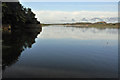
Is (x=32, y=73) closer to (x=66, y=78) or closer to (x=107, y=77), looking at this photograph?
(x=66, y=78)

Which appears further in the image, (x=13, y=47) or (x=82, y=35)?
(x=82, y=35)

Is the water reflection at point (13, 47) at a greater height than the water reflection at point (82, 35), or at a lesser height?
lesser

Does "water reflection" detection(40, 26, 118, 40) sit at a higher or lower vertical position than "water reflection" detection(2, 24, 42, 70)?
higher

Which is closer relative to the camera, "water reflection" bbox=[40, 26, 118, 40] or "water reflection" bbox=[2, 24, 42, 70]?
"water reflection" bbox=[2, 24, 42, 70]

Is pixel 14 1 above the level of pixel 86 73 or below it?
above

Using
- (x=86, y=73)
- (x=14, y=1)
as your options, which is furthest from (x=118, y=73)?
(x=14, y=1)

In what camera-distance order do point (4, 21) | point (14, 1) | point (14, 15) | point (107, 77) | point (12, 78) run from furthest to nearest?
point (14, 1) → point (14, 15) → point (4, 21) → point (107, 77) → point (12, 78)

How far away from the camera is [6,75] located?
11.5m

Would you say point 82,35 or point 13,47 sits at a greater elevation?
point 82,35

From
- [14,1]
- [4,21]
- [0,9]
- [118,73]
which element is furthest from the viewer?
[14,1]

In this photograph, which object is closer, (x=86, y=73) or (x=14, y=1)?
(x=86, y=73)

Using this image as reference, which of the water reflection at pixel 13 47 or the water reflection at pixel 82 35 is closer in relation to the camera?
the water reflection at pixel 13 47

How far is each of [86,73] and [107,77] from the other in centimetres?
193

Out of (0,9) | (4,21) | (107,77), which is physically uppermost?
(0,9)
